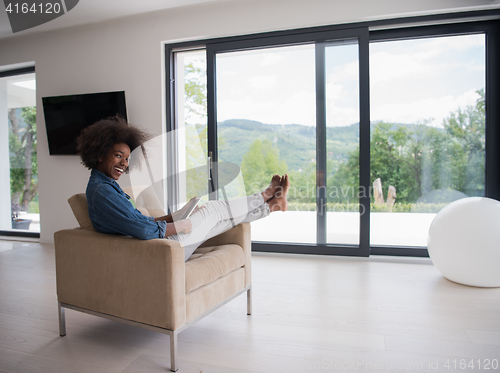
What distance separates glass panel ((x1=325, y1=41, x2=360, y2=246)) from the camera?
10.9 feet

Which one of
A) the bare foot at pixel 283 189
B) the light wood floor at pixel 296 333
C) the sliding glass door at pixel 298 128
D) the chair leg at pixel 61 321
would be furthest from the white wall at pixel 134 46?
the chair leg at pixel 61 321

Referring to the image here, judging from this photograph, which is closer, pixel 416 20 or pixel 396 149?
pixel 416 20

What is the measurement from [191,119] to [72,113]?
1462 mm

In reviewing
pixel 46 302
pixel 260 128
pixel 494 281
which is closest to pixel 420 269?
pixel 494 281

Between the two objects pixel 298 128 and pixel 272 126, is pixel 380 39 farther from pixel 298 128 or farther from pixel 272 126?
pixel 272 126

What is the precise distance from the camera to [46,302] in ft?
7.86

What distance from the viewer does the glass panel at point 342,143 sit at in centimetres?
334

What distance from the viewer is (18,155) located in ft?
15.5

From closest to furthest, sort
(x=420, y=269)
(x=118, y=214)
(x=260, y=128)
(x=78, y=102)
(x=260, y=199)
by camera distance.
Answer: (x=118, y=214) < (x=260, y=199) < (x=420, y=269) < (x=260, y=128) < (x=78, y=102)

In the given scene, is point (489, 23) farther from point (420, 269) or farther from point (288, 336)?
point (288, 336)

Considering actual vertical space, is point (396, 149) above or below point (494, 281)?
above

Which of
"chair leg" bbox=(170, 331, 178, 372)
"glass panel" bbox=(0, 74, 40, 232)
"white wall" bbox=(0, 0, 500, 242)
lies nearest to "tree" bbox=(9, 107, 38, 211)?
"glass panel" bbox=(0, 74, 40, 232)

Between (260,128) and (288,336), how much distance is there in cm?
233

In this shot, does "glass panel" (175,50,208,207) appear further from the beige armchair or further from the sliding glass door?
the beige armchair
